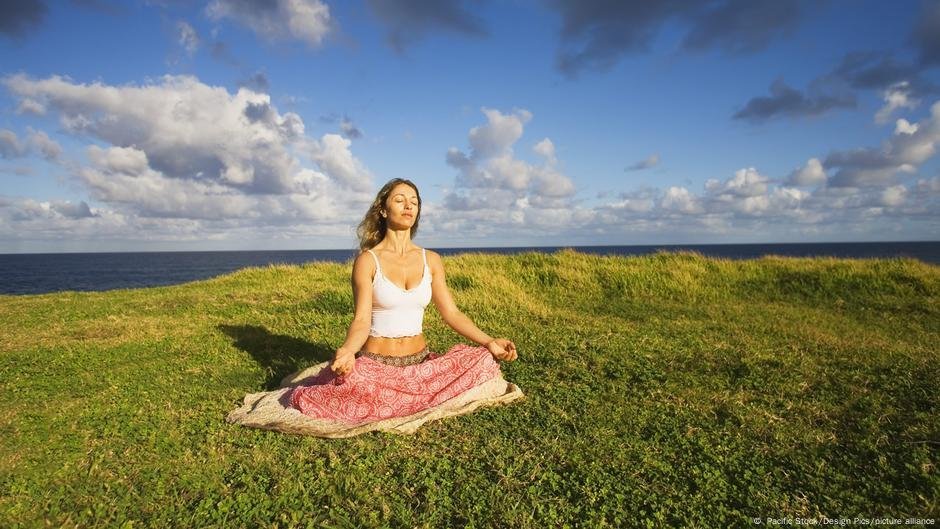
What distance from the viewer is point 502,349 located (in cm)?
629

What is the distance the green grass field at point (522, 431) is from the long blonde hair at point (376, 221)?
2.41 m

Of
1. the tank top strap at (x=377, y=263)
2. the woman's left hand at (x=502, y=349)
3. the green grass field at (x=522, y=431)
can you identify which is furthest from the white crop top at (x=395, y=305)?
the green grass field at (x=522, y=431)

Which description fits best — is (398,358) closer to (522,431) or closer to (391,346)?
(391,346)

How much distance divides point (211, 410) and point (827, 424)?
7390mm

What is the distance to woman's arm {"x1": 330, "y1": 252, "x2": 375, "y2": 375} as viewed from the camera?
549 centimetres

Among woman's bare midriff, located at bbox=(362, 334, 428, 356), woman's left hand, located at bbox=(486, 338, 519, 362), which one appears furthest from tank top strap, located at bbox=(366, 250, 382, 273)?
woman's left hand, located at bbox=(486, 338, 519, 362)

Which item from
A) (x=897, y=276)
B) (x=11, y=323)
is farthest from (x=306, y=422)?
(x=897, y=276)

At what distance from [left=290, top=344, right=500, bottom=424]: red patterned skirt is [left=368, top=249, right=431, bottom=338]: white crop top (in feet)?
1.33

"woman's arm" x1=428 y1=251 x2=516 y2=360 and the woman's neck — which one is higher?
the woman's neck

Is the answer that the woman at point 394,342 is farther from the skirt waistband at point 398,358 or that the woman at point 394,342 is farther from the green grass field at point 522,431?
the green grass field at point 522,431

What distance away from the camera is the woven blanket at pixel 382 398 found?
5.83 meters

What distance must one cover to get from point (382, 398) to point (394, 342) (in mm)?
688

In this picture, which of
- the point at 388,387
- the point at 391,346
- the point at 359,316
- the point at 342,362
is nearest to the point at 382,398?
the point at 388,387

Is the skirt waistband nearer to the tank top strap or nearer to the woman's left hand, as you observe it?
the woman's left hand
